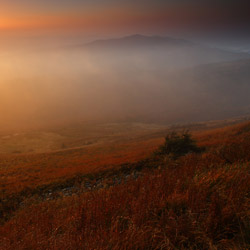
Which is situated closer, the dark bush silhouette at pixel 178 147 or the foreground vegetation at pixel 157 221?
the foreground vegetation at pixel 157 221

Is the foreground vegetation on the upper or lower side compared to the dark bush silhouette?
upper

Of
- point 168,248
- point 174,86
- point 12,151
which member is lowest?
point 12,151

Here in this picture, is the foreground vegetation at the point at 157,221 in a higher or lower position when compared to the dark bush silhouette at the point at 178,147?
higher

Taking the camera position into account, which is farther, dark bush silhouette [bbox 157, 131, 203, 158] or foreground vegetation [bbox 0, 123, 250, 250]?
dark bush silhouette [bbox 157, 131, 203, 158]

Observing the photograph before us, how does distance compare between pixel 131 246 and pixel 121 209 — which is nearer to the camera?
pixel 131 246

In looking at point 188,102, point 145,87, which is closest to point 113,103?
point 145,87

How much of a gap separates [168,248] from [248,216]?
3.51 feet

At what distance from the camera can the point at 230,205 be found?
2600mm

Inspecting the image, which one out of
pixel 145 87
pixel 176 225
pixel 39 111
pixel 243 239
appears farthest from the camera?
pixel 145 87

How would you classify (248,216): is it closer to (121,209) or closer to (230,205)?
(230,205)

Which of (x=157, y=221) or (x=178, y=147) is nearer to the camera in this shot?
(x=157, y=221)

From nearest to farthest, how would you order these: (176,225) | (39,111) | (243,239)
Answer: (243,239), (176,225), (39,111)

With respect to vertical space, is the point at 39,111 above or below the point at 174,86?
below

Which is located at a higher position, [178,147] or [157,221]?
[157,221]
